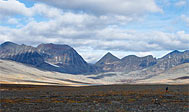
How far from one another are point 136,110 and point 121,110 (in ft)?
6.90

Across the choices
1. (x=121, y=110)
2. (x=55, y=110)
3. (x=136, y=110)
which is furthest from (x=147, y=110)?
(x=55, y=110)

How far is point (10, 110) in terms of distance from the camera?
34.0m

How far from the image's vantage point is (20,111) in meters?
33.3

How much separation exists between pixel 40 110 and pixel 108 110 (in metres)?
9.35

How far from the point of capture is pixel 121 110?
3391 cm

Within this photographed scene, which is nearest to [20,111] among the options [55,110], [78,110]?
[55,110]

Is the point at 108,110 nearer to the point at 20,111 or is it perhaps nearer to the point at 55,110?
the point at 55,110

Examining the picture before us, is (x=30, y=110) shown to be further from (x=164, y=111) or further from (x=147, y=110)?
(x=164, y=111)

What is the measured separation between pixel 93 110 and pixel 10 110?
1134 cm

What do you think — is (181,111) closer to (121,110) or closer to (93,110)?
(121,110)

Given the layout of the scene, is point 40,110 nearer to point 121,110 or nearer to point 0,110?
point 0,110

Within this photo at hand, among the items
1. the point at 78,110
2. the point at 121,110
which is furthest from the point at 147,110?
the point at 78,110

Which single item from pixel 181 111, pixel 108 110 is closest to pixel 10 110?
pixel 108 110

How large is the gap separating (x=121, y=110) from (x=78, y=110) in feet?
19.3
